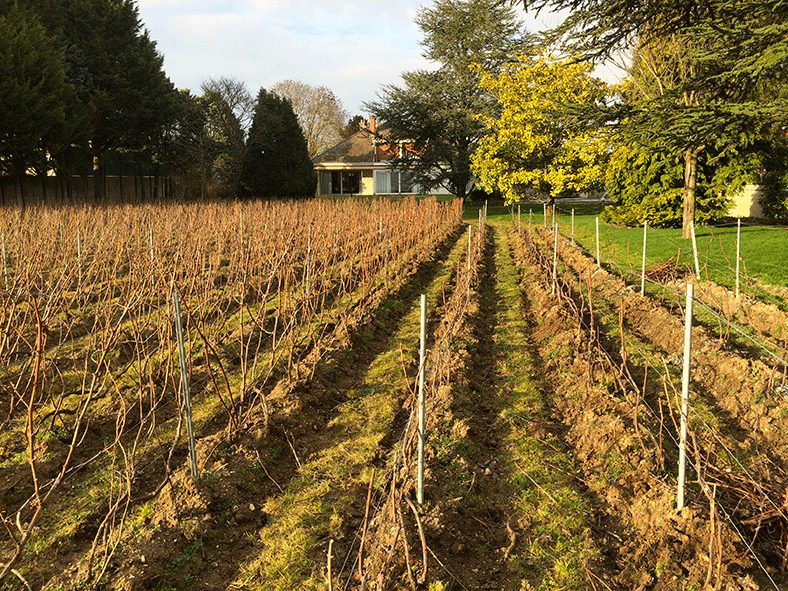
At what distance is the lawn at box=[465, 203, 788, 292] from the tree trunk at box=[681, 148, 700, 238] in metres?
0.39

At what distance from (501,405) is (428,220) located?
34.5 feet

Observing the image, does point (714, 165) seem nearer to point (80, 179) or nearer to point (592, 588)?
point (592, 588)

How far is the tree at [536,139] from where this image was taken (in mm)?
20594

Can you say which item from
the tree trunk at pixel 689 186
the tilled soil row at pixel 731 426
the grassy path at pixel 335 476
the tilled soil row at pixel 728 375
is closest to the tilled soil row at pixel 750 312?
the tilled soil row at pixel 728 375

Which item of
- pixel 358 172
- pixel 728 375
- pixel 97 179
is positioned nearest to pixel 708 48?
pixel 728 375

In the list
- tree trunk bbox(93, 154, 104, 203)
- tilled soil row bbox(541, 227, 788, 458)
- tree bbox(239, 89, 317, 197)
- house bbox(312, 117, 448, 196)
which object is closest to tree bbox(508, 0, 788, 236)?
tilled soil row bbox(541, 227, 788, 458)

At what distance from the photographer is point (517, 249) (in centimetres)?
1498

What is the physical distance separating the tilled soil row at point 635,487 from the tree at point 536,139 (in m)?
15.9

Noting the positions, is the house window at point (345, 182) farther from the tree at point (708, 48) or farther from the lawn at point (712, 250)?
the tree at point (708, 48)

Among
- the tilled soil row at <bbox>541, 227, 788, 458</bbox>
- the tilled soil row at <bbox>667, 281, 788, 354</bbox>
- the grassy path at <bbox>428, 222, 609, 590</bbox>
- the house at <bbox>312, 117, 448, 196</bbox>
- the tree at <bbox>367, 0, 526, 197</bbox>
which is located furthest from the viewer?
the house at <bbox>312, 117, 448, 196</bbox>

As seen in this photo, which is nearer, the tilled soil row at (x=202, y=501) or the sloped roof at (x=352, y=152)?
the tilled soil row at (x=202, y=501)

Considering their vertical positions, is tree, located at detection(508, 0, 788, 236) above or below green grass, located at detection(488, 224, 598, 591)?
above

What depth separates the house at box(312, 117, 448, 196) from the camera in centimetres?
3847

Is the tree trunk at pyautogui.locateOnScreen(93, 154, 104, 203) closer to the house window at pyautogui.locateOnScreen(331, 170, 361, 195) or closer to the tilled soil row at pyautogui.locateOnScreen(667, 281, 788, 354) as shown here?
the house window at pyautogui.locateOnScreen(331, 170, 361, 195)
